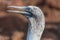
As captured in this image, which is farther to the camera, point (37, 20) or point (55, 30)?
point (55, 30)

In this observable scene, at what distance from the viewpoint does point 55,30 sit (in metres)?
2.10

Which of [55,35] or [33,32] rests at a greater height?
[33,32]

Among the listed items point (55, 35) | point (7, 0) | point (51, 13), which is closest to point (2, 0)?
point (7, 0)

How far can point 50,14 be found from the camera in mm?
2004

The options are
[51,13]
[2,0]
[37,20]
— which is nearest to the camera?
[37,20]

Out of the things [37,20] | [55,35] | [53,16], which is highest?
[37,20]

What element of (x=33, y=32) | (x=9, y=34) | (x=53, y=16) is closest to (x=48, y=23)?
(x=53, y=16)

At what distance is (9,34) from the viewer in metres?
1.93

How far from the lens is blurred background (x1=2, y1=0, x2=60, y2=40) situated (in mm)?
1924

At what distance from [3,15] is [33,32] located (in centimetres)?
78

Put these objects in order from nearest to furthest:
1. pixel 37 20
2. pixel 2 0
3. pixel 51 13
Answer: pixel 37 20
pixel 2 0
pixel 51 13

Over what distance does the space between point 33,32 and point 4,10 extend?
2.46 ft

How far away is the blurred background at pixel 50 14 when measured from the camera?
192 cm

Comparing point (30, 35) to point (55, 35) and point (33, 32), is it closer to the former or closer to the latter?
point (33, 32)
